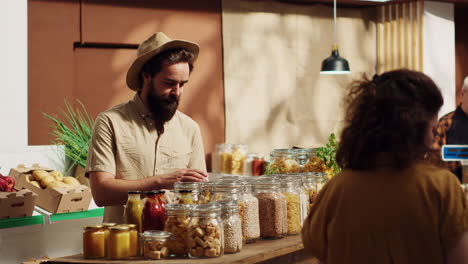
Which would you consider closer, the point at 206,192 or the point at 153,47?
the point at 206,192

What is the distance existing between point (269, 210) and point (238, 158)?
3.94 meters

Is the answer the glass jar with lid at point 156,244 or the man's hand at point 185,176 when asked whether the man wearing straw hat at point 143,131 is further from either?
the glass jar with lid at point 156,244

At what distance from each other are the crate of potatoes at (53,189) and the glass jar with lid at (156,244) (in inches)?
78.6

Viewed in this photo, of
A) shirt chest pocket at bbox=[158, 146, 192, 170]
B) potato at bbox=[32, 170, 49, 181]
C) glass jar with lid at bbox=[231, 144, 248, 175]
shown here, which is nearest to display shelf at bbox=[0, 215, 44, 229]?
potato at bbox=[32, 170, 49, 181]

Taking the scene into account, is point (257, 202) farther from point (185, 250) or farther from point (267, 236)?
point (185, 250)

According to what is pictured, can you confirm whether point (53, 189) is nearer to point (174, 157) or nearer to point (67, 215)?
point (67, 215)

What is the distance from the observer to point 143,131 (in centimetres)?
316

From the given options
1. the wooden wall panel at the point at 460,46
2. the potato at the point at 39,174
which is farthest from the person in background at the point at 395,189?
the wooden wall panel at the point at 460,46

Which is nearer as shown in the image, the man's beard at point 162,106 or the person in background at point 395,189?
the person in background at point 395,189

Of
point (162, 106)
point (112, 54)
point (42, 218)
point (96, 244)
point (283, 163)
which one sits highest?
point (112, 54)

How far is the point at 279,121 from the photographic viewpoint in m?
7.30

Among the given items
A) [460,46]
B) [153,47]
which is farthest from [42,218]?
[460,46]

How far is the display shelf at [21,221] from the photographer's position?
3.61m

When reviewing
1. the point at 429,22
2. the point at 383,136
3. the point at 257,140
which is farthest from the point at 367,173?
the point at 429,22
